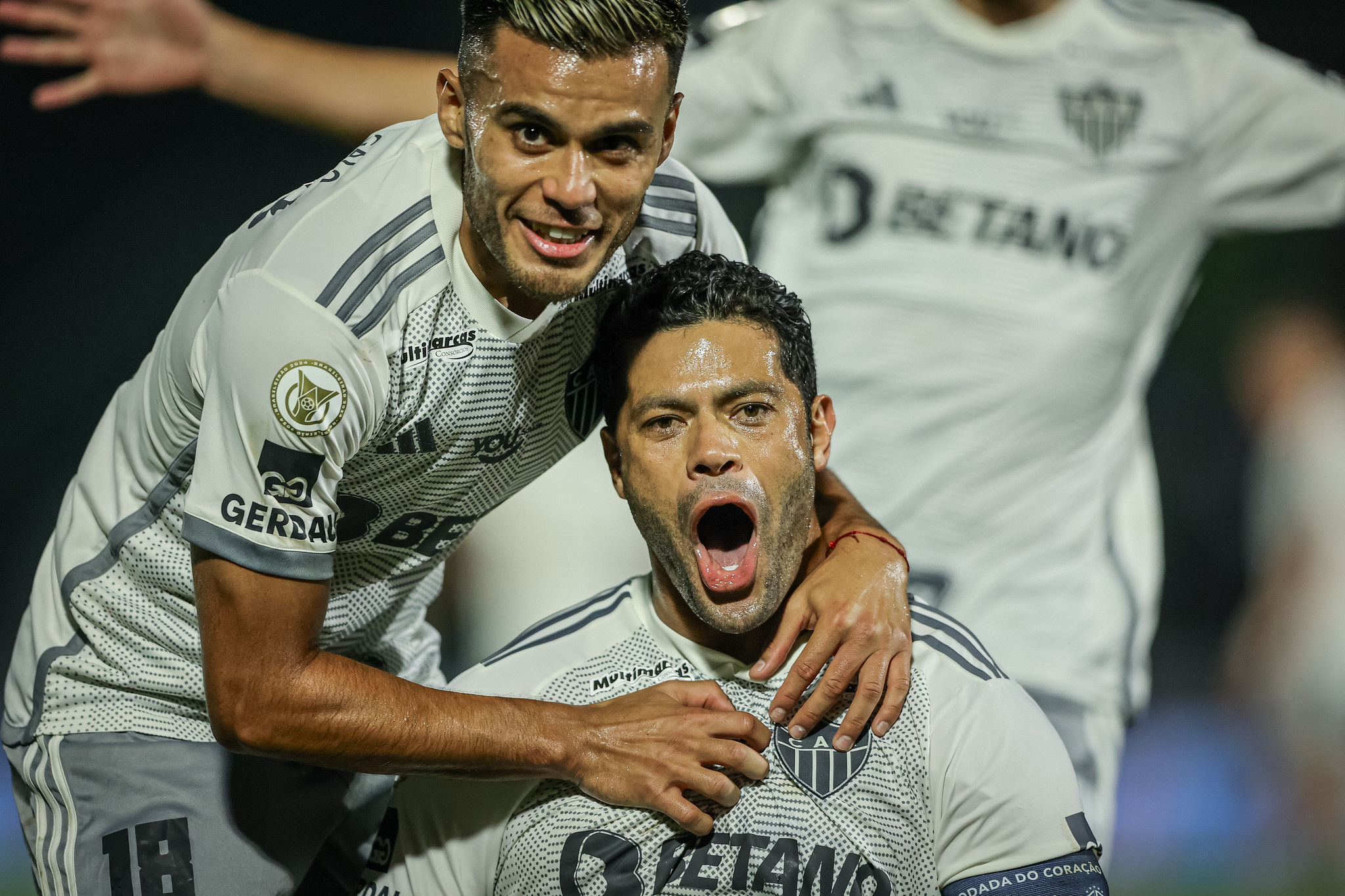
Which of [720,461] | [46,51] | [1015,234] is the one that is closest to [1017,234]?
[1015,234]

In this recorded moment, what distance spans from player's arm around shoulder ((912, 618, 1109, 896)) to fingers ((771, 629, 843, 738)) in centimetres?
15

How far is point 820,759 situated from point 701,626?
253mm

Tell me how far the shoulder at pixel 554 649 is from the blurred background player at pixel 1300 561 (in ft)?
9.90

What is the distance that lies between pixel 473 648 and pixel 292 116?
5.33 feet

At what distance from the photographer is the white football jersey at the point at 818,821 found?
1.70 metres

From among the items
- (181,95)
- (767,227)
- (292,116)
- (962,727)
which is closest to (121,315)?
(181,95)

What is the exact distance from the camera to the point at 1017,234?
3357mm

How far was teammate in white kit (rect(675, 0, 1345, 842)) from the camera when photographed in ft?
10.9

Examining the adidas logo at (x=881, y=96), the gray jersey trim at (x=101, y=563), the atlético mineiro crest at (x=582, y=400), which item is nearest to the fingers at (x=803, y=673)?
the atlético mineiro crest at (x=582, y=400)

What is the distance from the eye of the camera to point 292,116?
324 cm

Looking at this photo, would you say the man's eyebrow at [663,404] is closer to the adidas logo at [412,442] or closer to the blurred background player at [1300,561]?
the adidas logo at [412,442]

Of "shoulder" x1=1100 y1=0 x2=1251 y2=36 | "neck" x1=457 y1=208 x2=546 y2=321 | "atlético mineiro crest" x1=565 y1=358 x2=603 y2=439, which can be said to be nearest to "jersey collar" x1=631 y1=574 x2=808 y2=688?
"atlético mineiro crest" x1=565 y1=358 x2=603 y2=439

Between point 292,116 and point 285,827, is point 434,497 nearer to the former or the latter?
point 285,827

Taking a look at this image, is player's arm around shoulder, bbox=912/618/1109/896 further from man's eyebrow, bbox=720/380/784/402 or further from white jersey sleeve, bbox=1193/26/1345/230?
white jersey sleeve, bbox=1193/26/1345/230
